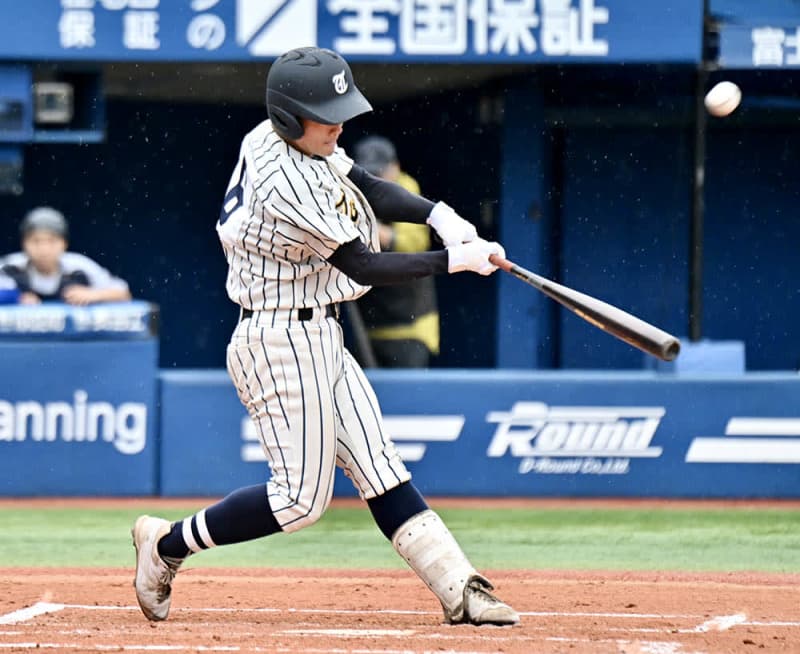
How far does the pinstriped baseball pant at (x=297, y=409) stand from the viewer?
4395 millimetres

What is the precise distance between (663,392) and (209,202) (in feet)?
18.6

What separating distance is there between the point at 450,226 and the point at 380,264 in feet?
1.10

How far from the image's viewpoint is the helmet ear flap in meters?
4.32

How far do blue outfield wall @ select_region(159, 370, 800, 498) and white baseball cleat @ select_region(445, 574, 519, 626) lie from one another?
354cm

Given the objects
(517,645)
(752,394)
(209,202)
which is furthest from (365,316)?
(517,645)

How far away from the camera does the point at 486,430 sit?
813 centimetres

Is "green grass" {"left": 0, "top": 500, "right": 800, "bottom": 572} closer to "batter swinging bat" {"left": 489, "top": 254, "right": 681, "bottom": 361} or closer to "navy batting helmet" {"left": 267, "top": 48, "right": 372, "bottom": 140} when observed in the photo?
"batter swinging bat" {"left": 489, "top": 254, "right": 681, "bottom": 361}

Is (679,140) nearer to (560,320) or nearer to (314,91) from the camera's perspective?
(560,320)

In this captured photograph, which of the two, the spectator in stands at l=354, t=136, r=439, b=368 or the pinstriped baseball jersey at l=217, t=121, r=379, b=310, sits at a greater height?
the pinstriped baseball jersey at l=217, t=121, r=379, b=310

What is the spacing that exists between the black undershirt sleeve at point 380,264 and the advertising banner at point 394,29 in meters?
5.53

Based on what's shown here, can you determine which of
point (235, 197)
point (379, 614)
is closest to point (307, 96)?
point (235, 197)

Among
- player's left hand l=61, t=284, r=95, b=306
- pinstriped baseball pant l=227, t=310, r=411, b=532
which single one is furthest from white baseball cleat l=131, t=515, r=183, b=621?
player's left hand l=61, t=284, r=95, b=306

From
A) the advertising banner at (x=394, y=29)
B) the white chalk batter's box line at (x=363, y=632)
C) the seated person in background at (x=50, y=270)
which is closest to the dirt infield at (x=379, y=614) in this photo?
the white chalk batter's box line at (x=363, y=632)

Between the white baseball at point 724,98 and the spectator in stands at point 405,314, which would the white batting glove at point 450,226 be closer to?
the white baseball at point 724,98
